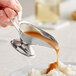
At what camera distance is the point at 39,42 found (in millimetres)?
1015

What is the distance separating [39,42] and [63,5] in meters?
1.32

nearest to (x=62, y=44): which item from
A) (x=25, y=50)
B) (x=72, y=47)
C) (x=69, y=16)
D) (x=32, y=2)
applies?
(x=72, y=47)

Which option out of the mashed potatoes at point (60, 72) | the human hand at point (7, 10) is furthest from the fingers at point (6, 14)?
the mashed potatoes at point (60, 72)

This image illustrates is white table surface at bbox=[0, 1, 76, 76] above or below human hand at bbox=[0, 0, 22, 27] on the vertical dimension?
below

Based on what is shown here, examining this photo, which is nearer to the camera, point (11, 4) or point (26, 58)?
→ point (11, 4)

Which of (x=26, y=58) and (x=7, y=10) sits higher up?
(x=7, y=10)

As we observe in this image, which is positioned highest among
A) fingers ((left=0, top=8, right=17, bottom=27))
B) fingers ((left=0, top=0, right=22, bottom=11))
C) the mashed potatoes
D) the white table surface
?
fingers ((left=0, top=0, right=22, bottom=11))

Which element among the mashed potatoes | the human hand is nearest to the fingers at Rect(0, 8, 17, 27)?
the human hand

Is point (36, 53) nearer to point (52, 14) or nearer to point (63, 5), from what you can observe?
point (52, 14)

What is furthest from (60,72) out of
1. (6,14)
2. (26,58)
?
(26,58)

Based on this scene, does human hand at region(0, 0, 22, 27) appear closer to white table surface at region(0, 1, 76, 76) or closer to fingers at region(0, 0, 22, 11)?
fingers at region(0, 0, 22, 11)

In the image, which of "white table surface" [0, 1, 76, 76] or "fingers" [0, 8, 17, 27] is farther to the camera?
"white table surface" [0, 1, 76, 76]

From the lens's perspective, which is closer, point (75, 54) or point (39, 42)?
point (39, 42)

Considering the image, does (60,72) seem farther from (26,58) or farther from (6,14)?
(26,58)
